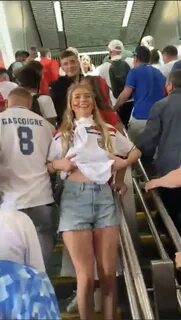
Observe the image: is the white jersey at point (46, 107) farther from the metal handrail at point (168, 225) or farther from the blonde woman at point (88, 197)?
the metal handrail at point (168, 225)

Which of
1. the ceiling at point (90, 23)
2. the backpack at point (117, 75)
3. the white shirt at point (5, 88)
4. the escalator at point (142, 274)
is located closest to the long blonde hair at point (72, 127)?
the escalator at point (142, 274)

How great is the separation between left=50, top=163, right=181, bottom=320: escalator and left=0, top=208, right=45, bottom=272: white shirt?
21.0 inches

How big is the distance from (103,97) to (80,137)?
0.52 meters

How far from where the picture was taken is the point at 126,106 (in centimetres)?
593

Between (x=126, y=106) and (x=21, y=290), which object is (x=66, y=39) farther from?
(x=21, y=290)

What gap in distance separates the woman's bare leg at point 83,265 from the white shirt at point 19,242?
0.71 m

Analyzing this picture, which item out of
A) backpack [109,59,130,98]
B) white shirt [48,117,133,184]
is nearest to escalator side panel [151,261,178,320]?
white shirt [48,117,133,184]

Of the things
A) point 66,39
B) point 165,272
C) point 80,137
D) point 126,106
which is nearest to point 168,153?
point 80,137

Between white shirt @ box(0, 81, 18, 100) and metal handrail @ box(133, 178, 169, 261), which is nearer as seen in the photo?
metal handrail @ box(133, 178, 169, 261)

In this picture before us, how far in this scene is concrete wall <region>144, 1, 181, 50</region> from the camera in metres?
12.9

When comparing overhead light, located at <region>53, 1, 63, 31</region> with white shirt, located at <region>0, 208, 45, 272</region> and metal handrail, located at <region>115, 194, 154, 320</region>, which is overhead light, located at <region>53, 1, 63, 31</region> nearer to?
metal handrail, located at <region>115, 194, 154, 320</region>

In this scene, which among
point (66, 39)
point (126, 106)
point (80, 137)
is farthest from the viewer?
point (66, 39)

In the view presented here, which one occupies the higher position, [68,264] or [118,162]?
[118,162]

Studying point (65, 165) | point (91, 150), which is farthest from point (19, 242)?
point (91, 150)
